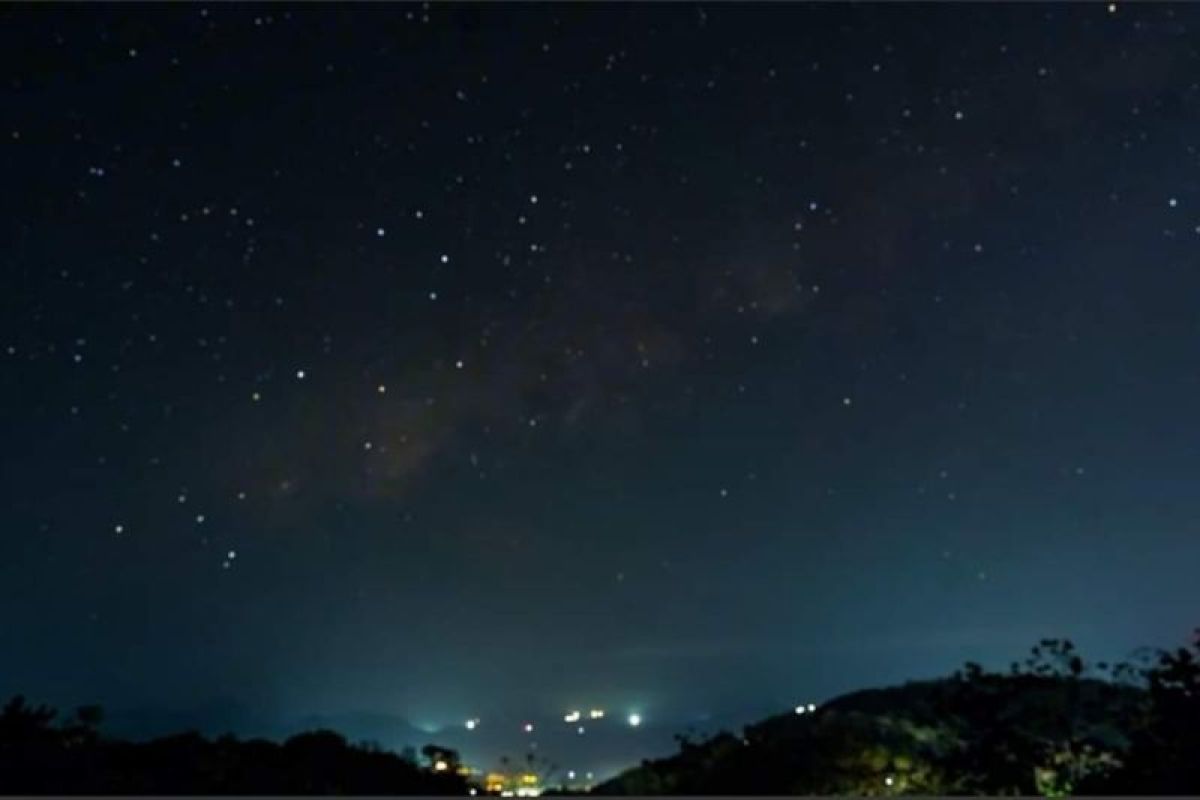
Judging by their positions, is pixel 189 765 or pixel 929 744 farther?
pixel 929 744

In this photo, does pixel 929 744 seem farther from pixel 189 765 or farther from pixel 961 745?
pixel 189 765

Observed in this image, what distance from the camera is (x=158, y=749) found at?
9.73 m

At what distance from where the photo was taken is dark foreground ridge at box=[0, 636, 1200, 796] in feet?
29.0

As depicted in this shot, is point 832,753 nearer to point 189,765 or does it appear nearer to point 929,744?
point 929,744

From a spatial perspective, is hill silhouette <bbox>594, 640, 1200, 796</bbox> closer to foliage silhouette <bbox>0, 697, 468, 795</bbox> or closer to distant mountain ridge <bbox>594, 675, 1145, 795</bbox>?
distant mountain ridge <bbox>594, 675, 1145, 795</bbox>

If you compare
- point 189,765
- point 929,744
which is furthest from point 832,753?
point 189,765

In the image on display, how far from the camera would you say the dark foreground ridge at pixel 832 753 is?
29.0 ft

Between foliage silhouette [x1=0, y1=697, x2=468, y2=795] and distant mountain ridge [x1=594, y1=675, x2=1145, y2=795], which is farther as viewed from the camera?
distant mountain ridge [x1=594, y1=675, x2=1145, y2=795]

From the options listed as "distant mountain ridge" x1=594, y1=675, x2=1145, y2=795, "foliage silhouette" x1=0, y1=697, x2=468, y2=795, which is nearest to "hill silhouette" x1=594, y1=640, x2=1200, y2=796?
"distant mountain ridge" x1=594, y1=675, x2=1145, y2=795

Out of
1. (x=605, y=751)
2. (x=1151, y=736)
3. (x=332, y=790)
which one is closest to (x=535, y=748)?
(x=605, y=751)

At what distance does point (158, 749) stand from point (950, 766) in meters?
5.68

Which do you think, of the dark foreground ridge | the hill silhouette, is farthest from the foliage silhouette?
the hill silhouette

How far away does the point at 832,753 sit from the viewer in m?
10.4

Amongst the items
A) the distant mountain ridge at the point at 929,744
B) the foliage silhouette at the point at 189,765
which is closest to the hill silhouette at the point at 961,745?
the distant mountain ridge at the point at 929,744
